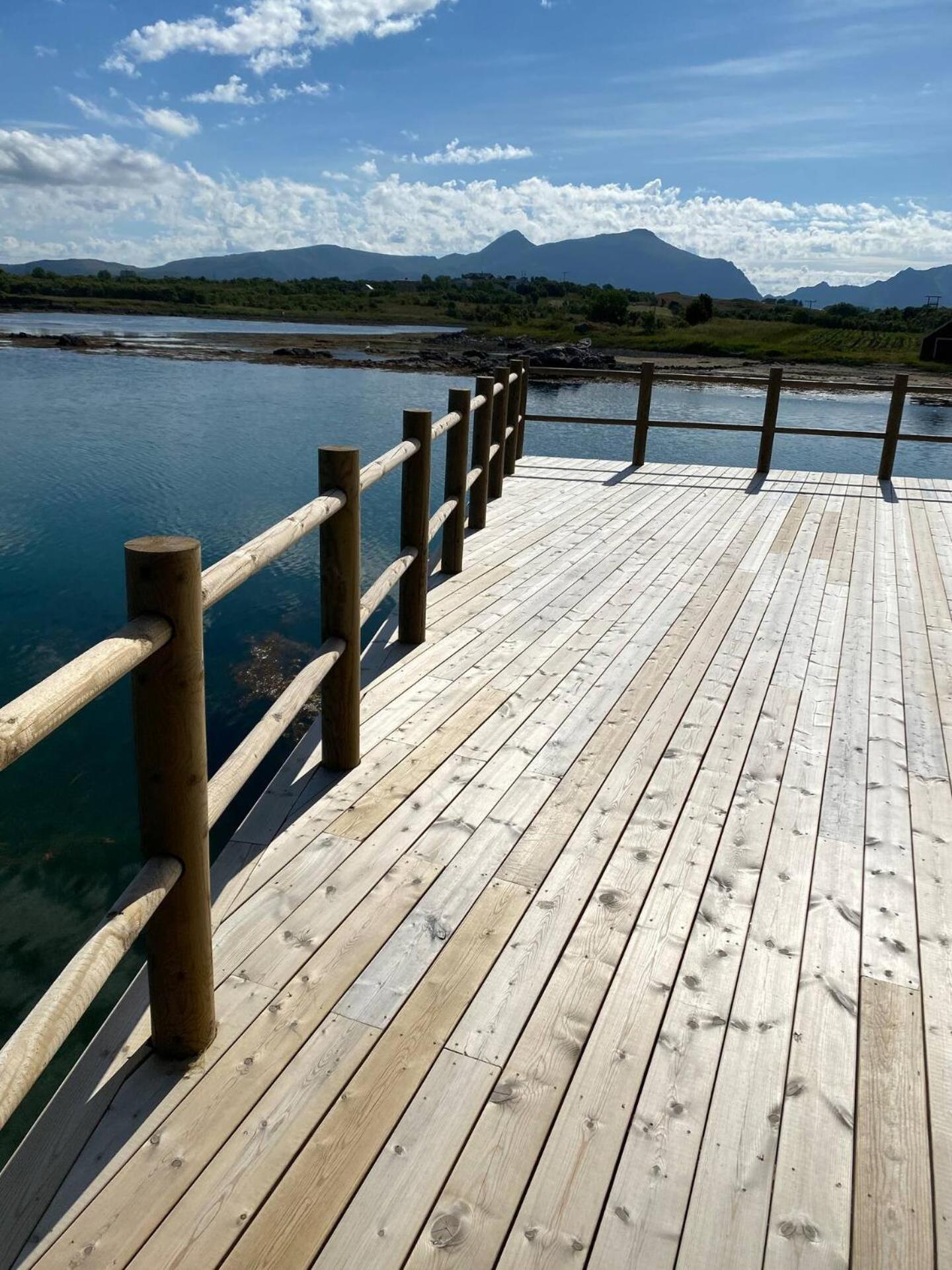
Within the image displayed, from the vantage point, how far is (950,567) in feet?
19.3

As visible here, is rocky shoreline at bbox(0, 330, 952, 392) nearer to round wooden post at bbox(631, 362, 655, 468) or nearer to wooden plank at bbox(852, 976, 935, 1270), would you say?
round wooden post at bbox(631, 362, 655, 468)

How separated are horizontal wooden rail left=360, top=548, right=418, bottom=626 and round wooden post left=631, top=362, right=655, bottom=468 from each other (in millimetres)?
5410

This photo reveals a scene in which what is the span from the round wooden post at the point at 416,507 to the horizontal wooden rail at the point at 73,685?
2.44 meters

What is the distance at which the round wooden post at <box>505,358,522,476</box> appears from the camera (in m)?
8.12

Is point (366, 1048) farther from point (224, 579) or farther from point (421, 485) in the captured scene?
point (421, 485)

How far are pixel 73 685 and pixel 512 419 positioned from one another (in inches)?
301

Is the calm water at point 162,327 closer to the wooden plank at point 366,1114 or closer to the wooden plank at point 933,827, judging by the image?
the wooden plank at point 933,827

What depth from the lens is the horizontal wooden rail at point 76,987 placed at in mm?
1279

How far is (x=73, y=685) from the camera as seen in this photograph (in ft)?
4.25

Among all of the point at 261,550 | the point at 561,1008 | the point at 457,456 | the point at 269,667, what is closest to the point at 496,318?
the point at 269,667

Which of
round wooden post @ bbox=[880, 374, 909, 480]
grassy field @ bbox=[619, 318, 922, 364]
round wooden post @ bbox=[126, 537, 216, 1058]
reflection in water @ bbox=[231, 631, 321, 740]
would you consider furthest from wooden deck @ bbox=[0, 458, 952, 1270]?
grassy field @ bbox=[619, 318, 922, 364]

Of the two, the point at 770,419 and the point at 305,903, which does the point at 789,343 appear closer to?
the point at 770,419

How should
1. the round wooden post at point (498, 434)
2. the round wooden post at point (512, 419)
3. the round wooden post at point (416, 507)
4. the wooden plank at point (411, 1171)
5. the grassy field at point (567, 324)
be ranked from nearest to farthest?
1. the wooden plank at point (411, 1171)
2. the round wooden post at point (416, 507)
3. the round wooden post at point (498, 434)
4. the round wooden post at point (512, 419)
5. the grassy field at point (567, 324)

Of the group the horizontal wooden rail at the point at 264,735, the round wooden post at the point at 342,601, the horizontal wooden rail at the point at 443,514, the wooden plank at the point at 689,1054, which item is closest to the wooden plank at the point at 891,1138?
the wooden plank at the point at 689,1054
